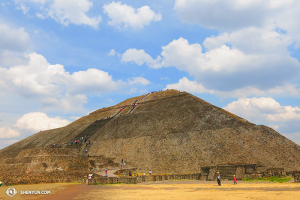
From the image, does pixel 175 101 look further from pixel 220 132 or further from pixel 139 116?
pixel 220 132

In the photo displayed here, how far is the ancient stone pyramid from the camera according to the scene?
38.2 meters

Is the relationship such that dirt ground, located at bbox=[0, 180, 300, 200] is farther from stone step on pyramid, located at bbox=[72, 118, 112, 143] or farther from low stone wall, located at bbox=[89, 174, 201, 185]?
stone step on pyramid, located at bbox=[72, 118, 112, 143]

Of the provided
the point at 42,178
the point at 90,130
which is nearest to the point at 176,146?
the point at 42,178

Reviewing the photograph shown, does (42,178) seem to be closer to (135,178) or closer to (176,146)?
(135,178)

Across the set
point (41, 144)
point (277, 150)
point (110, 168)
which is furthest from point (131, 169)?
point (41, 144)

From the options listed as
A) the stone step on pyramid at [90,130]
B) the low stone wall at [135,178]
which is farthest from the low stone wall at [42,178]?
the stone step on pyramid at [90,130]

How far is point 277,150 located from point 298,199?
25.4m

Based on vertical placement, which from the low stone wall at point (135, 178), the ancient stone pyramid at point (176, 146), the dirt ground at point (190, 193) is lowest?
the low stone wall at point (135, 178)

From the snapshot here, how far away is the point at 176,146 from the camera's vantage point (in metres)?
45.0

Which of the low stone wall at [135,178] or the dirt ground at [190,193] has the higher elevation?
the dirt ground at [190,193]

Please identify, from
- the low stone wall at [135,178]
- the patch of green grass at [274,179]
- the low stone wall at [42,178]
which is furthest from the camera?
the low stone wall at [135,178]

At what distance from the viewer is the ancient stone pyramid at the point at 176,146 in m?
38.2

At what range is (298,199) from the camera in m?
14.8

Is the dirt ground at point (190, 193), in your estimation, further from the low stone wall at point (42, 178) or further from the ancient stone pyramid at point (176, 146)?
the ancient stone pyramid at point (176, 146)
